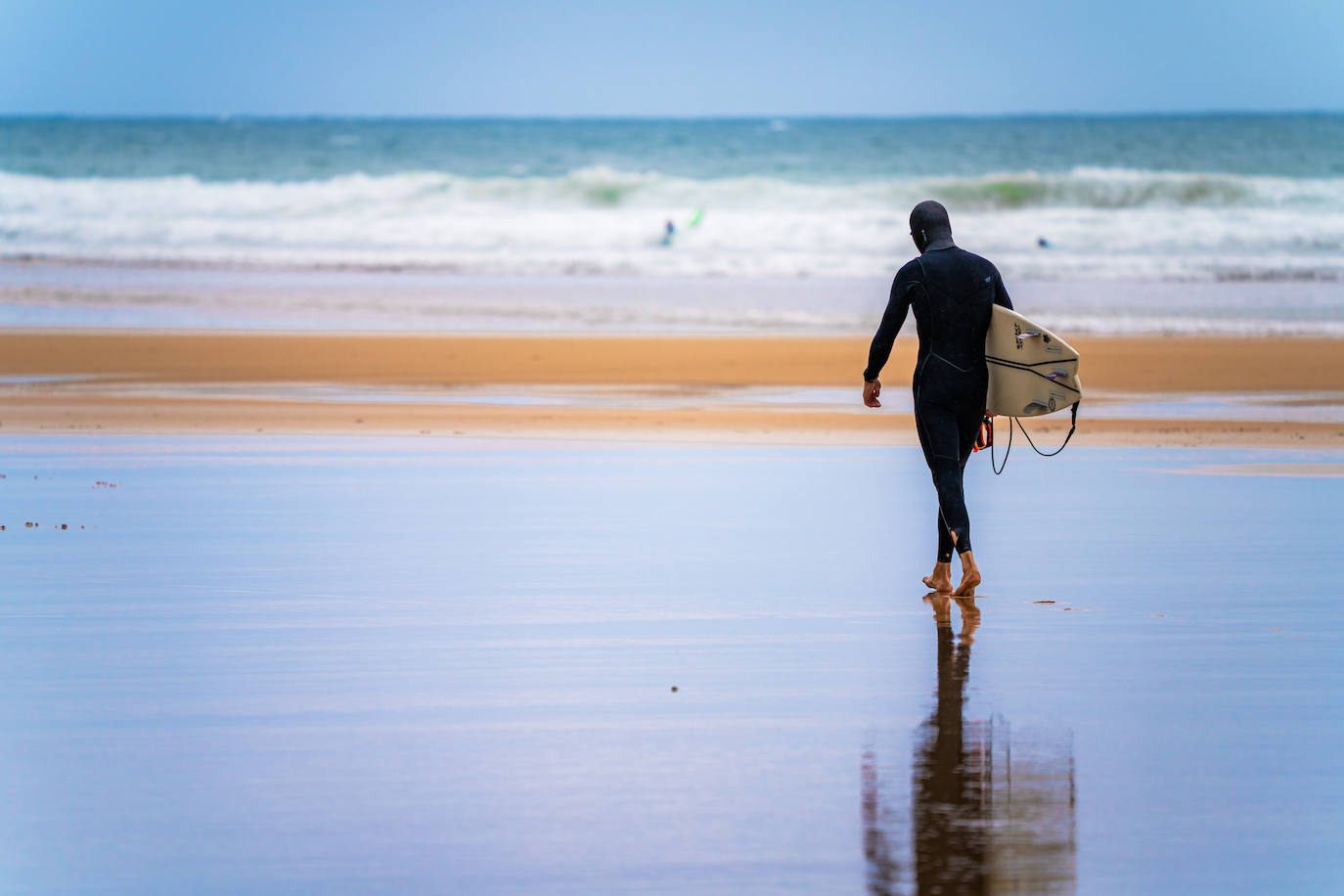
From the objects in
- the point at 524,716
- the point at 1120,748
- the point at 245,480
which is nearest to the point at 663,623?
the point at 524,716

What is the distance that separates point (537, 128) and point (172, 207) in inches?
2216

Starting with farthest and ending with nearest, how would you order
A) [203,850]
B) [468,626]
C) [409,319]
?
[409,319]
[468,626]
[203,850]

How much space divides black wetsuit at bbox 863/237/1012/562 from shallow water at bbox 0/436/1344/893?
0.45m

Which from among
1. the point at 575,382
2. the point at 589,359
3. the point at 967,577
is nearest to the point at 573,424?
the point at 575,382

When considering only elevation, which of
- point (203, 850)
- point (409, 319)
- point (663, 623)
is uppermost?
point (409, 319)

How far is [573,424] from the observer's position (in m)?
13.1

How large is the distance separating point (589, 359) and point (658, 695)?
41.0 feet

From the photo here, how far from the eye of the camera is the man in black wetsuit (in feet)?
23.0

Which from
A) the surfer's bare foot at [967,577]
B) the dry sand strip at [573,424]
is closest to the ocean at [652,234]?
the dry sand strip at [573,424]

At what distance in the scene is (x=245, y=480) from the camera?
10047 mm

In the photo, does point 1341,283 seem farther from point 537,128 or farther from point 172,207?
point 537,128

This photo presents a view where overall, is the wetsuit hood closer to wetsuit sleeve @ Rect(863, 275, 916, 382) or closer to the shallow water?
wetsuit sleeve @ Rect(863, 275, 916, 382)

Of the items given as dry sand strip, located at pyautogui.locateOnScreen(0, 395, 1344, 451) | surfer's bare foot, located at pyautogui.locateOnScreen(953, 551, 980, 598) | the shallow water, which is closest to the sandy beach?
dry sand strip, located at pyautogui.locateOnScreen(0, 395, 1344, 451)

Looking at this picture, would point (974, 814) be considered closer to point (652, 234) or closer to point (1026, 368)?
point (1026, 368)
